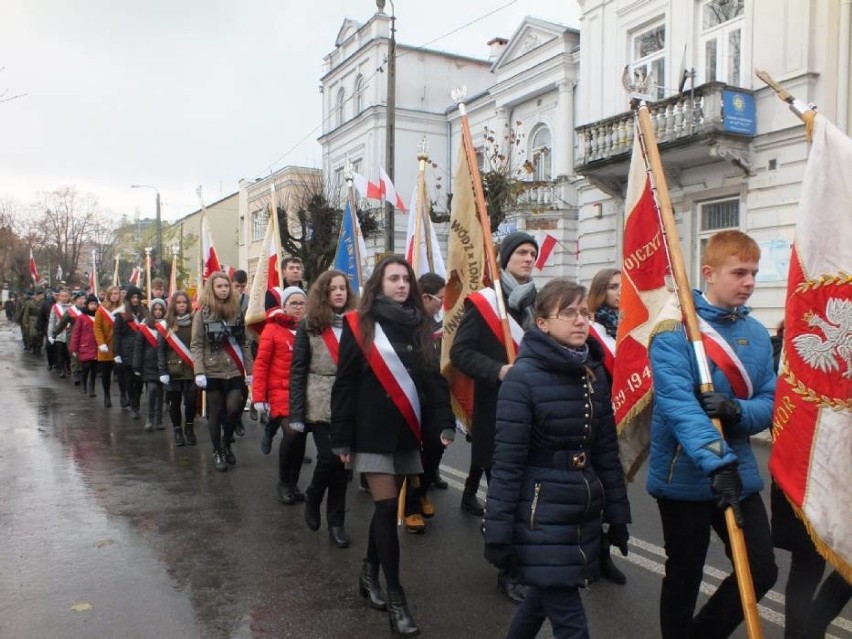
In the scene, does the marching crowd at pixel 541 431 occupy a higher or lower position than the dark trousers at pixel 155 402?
higher

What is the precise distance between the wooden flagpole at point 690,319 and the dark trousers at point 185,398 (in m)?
7.11

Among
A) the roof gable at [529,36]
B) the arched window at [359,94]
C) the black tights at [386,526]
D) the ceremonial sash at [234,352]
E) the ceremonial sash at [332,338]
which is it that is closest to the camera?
the black tights at [386,526]

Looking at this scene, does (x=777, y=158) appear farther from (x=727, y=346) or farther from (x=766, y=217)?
(x=727, y=346)

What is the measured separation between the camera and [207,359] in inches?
320

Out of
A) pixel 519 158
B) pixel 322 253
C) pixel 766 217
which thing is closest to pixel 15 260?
pixel 322 253

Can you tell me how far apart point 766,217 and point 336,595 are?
489 inches

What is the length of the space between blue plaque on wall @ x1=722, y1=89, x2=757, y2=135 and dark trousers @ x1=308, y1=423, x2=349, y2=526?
11.5 metres

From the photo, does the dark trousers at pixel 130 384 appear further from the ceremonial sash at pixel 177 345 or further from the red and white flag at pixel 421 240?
the red and white flag at pixel 421 240

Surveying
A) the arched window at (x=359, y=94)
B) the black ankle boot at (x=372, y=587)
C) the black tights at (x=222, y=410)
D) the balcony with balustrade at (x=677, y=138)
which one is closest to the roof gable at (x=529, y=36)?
the balcony with balustrade at (x=677, y=138)

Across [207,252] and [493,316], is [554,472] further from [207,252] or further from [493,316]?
[207,252]

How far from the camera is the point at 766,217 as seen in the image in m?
14.4

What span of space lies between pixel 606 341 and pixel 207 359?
A: 4.47 metres

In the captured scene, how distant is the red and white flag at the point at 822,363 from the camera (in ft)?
9.70

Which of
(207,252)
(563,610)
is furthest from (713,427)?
(207,252)
